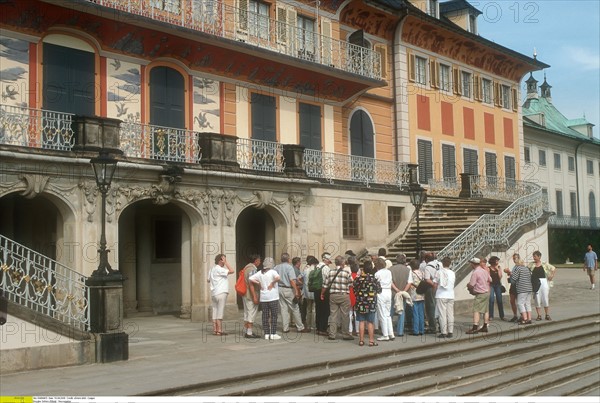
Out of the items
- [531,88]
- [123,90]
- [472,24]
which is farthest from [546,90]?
[123,90]

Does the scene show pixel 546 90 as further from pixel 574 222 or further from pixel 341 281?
pixel 341 281

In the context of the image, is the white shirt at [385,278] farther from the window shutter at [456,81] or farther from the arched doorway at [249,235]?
the window shutter at [456,81]

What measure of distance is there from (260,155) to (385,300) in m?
7.53

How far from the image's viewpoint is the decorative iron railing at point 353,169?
24453mm

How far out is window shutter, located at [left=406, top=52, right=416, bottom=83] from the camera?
3030 centimetres

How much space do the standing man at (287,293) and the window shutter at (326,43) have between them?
10.2 meters

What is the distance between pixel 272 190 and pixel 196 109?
3.13m

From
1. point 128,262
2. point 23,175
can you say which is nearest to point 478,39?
point 128,262

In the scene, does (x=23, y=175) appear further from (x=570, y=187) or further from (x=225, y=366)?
(x=570, y=187)

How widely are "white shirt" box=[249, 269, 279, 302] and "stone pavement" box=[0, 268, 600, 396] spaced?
91 cm

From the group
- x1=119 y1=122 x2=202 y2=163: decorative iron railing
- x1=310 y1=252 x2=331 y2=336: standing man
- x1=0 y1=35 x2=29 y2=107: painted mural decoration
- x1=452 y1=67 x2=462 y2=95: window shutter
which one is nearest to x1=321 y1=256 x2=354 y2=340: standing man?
x1=310 y1=252 x2=331 y2=336: standing man

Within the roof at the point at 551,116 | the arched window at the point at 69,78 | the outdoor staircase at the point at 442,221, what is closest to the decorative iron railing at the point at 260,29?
the arched window at the point at 69,78

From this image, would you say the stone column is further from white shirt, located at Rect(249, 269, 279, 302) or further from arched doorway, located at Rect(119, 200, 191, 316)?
arched doorway, located at Rect(119, 200, 191, 316)

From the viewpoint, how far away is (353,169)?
85.1 ft
